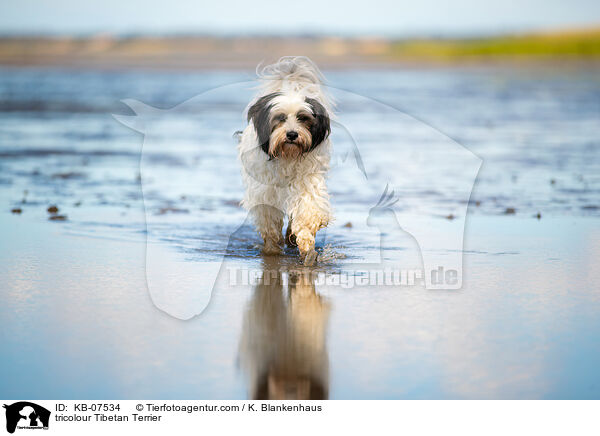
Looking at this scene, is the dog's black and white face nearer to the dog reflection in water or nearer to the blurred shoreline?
the dog reflection in water

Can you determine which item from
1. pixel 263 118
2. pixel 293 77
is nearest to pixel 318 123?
pixel 263 118

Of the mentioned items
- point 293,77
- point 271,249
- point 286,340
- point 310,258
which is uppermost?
point 293,77

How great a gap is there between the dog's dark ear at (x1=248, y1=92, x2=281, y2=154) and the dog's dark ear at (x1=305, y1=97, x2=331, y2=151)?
0.88 ft

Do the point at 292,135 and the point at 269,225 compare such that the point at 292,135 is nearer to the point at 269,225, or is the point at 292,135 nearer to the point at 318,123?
the point at 318,123

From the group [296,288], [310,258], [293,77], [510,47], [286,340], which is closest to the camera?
[286,340]

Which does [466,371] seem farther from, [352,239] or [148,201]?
[148,201]

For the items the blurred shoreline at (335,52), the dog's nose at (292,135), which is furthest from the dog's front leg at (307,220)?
the blurred shoreline at (335,52)

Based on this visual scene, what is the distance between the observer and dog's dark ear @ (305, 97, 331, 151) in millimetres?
5949

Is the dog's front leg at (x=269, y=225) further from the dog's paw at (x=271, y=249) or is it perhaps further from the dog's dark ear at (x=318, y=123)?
the dog's dark ear at (x=318, y=123)

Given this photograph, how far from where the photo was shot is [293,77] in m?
6.23

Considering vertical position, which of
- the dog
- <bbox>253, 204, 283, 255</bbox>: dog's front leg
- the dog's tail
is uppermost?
the dog's tail
